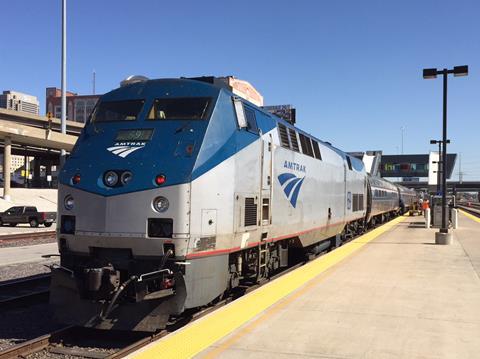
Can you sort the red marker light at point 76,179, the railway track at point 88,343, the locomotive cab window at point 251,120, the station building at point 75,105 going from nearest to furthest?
the railway track at point 88,343 → the red marker light at point 76,179 → the locomotive cab window at point 251,120 → the station building at point 75,105

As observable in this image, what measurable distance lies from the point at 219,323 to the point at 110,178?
232 cm

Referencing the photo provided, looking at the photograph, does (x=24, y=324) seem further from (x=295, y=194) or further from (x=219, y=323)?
(x=295, y=194)

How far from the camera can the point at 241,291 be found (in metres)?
8.68

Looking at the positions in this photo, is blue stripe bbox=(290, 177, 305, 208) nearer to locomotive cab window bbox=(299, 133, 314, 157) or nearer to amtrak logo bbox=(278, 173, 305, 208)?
amtrak logo bbox=(278, 173, 305, 208)

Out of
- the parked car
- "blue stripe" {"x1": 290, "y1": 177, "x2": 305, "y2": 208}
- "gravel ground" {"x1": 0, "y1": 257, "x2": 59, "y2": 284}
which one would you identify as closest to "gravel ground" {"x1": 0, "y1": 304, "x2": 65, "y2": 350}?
"gravel ground" {"x1": 0, "y1": 257, "x2": 59, "y2": 284}

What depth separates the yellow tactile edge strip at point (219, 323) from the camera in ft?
16.4

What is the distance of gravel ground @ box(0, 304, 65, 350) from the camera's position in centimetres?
663

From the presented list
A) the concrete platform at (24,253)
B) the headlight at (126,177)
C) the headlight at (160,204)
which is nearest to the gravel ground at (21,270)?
the concrete platform at (24,253)

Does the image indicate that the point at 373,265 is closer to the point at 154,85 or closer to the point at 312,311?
the point at 312,311

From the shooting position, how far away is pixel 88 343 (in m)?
6.38

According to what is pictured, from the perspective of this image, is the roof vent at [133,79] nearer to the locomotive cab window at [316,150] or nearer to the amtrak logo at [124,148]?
the amtrak logo at [124,148]

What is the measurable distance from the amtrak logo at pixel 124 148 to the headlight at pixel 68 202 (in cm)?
83

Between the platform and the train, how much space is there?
2.11 feet

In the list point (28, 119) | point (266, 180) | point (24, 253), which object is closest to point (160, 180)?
point (266, 180)
